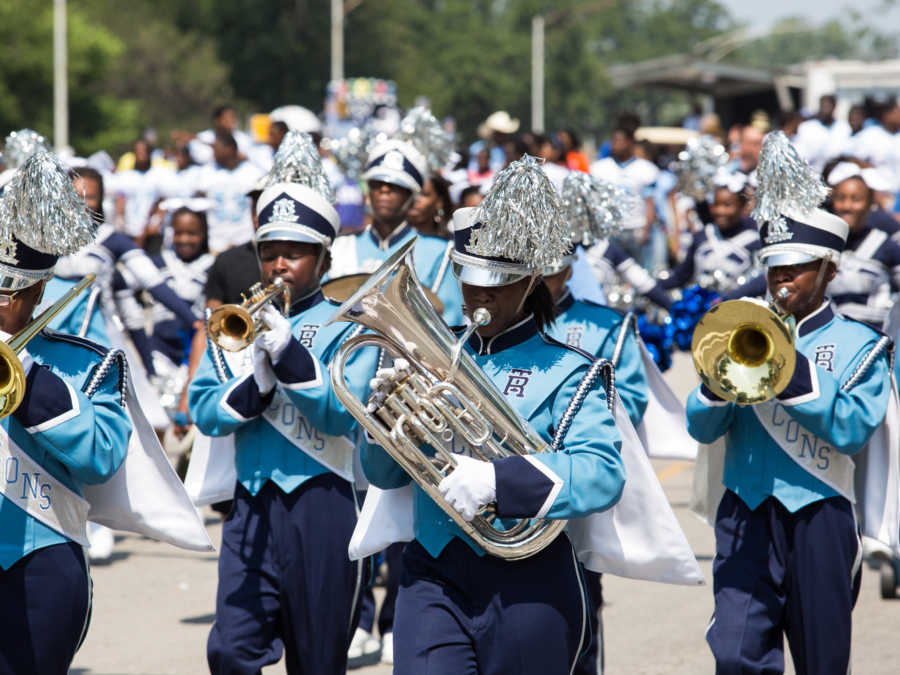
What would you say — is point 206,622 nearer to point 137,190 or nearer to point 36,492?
point 36,492

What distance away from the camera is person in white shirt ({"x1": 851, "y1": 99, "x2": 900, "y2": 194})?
13.6 metres

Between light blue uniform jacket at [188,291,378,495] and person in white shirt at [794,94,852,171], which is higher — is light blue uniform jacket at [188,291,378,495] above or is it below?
below

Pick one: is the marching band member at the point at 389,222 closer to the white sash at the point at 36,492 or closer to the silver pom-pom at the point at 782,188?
the silver pom-pom at the point at 782,188

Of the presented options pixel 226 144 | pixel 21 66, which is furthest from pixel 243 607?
pixel 21 66

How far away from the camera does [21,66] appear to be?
115 ft

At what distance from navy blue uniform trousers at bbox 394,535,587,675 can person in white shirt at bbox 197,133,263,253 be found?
8.62 m

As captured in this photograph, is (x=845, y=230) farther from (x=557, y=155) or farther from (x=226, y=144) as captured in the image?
(x=557, y=155)

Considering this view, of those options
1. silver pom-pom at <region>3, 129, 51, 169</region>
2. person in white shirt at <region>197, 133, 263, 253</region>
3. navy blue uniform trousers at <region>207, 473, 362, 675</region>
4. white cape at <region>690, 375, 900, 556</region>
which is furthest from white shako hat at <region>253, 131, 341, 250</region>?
person in white shirt at <region>197, 133, 263, 253</region>

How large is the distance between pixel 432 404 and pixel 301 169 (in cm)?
214

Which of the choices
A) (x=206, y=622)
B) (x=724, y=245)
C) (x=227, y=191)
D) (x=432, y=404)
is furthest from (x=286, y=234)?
(x=227, y=191)

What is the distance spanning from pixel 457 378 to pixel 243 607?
1.37m

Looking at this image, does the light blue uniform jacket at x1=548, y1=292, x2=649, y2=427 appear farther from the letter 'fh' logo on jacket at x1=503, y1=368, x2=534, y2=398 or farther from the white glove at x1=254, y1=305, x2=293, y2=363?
the letter 'fh' logo on jacket at x1=503, y1=368, x2=534, y2=398

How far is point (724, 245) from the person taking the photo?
837cm

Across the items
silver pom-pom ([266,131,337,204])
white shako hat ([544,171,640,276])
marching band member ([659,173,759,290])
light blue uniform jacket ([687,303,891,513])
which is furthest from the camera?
marching band member ([659,173,759,290])
